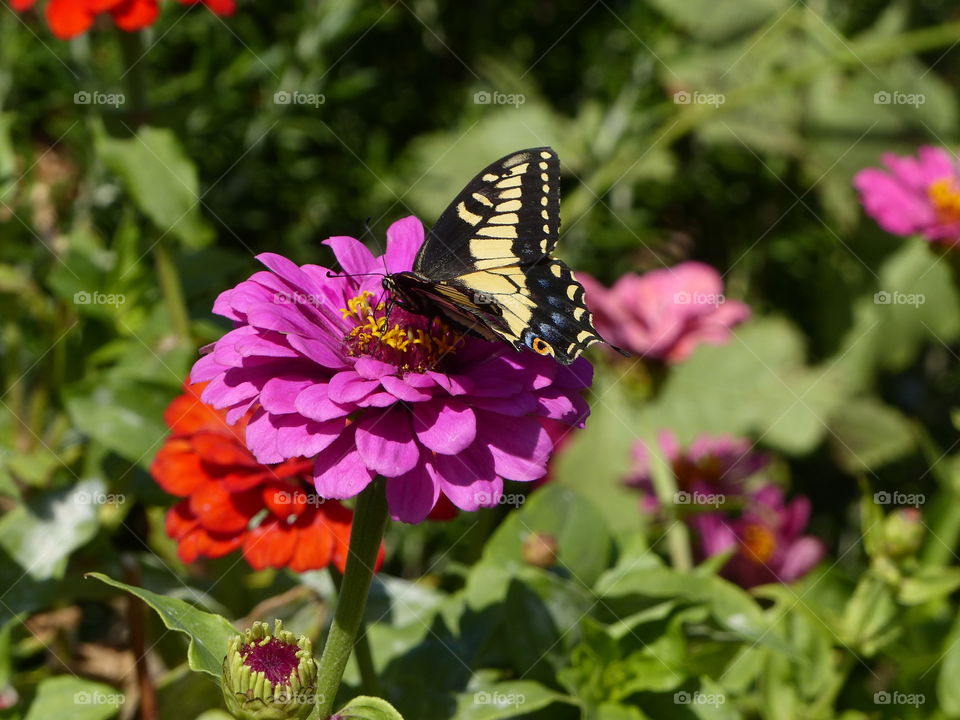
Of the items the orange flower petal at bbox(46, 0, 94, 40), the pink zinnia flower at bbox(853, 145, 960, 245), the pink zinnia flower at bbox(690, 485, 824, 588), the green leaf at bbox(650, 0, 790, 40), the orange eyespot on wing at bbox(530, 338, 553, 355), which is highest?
the green leaf at bbox(650, 0, 790, 40)

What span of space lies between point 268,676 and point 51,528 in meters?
0.55

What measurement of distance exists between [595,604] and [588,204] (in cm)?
117

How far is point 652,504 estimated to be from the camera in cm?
177

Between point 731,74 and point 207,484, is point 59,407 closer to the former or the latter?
point 207,484

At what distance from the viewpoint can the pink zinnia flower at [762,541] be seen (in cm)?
171

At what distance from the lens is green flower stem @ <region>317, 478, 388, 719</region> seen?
895 mm

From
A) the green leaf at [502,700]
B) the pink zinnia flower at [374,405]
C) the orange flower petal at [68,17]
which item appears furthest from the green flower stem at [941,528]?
the orange flower petal at [68,17]

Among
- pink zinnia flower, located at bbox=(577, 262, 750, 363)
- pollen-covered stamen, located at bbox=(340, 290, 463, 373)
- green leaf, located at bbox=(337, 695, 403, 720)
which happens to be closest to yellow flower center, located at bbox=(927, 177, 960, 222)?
pink zinnia flower, located at bbox=(577, 262, 750, 363)

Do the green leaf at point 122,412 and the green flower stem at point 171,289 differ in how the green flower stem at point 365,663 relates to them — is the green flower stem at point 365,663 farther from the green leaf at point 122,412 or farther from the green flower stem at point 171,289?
the green flower stem at point 171,289

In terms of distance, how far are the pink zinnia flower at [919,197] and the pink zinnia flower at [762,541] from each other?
50cm

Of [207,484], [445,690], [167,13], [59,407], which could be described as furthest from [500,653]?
[167,13]

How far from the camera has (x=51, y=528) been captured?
127cm

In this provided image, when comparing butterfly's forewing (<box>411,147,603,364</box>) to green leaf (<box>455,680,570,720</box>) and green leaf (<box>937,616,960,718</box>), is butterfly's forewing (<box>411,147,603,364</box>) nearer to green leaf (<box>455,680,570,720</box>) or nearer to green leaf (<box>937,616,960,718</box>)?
green leaf (<box>455,680,570,720</box>)

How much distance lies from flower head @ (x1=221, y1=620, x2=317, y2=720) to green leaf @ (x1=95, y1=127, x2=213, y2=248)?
791mm
